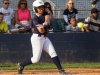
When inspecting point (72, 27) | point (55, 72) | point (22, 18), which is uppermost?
point (22, 18)

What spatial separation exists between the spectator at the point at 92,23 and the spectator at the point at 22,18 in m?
1.73

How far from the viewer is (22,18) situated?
11.6 m

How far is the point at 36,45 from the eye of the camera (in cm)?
858

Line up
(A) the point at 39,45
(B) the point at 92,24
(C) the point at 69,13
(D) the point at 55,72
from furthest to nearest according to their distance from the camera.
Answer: (C) the point at 69,13 → (B) the point at 92,24 → (D) the point at 55,72 → (A) the point at 39,45

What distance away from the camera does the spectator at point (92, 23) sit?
1166 centimetres

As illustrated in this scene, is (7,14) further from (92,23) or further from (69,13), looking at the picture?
(92,23)

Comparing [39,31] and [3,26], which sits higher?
[39,31]

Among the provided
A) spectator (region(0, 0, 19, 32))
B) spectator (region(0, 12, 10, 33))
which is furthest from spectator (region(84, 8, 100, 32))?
spectator (region(0, 12, 10, 33))

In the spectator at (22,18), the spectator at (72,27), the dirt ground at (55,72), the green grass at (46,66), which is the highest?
the spectator at (22,18)

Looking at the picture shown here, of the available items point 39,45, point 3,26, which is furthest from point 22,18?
point 39,45

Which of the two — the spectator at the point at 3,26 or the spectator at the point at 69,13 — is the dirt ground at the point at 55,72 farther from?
the spectator at the point at 69,13

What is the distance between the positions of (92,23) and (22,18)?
2.14 m

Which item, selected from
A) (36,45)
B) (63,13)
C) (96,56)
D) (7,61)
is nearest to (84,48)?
(96,56)

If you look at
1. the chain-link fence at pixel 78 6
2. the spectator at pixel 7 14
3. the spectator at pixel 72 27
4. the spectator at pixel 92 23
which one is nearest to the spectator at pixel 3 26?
the spectator at pixel 7 14
